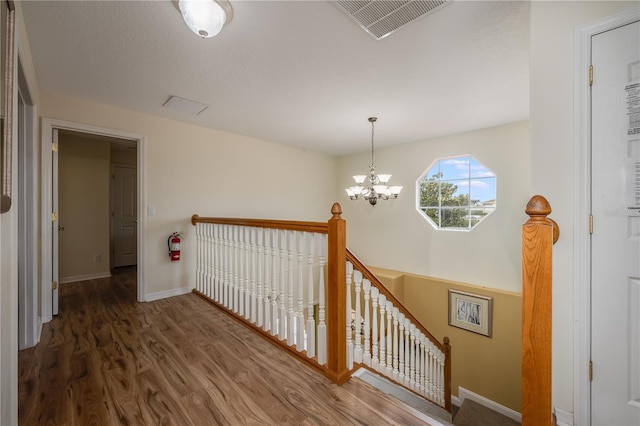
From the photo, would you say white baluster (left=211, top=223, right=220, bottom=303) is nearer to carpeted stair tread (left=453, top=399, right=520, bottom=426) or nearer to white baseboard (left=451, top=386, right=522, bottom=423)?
carpeted stair tread (left=453, top=399, right=520, bottom=426)

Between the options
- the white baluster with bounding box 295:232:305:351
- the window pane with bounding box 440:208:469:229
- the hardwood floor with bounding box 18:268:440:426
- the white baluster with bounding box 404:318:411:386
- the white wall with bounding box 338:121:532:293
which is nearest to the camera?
the hardwood floor with bounding box 18:268:440:426

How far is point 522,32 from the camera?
6.04 feet

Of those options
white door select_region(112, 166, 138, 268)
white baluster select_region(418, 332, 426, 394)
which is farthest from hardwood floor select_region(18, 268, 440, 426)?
white door select_region(112, 166, 138, 268)

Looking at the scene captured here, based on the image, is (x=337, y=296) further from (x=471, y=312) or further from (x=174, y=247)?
(x=471, y=312)

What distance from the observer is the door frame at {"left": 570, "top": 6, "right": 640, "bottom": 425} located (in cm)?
130

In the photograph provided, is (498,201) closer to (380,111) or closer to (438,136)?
(438,136)

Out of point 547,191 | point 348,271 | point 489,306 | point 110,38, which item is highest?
point 110,38

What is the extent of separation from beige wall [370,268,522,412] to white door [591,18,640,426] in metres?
2.68

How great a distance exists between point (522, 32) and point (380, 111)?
1.53m

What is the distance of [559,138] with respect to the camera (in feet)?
4.51

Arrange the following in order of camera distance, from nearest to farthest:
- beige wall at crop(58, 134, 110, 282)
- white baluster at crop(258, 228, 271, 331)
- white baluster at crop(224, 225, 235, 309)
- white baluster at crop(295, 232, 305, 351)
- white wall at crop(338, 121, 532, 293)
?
1. white baluster at crop(295, 232, 305, 351)
2. white baluster at crop(258, 228, 271, 331)
3. white baluster at crop(224, 225, 235, 309)
4. white wall at crop(338, 121, 532, 293)
5. beige wall at crop(58, 134, 110, 282)

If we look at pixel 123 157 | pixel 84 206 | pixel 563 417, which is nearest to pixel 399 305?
pixel 563 417

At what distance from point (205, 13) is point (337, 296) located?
1886 mm

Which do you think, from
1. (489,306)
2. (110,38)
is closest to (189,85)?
(110,38)
